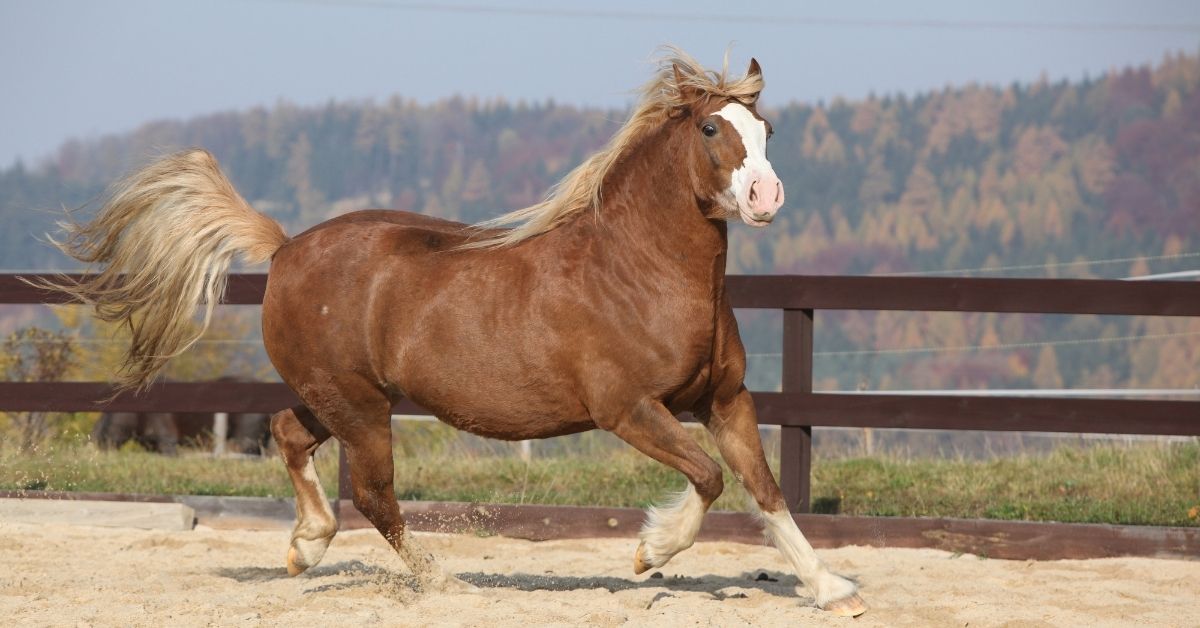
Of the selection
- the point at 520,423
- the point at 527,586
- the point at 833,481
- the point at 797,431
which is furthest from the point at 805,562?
the point at 833,481

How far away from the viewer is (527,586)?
5.40 m

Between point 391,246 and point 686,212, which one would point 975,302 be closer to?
point 686,212

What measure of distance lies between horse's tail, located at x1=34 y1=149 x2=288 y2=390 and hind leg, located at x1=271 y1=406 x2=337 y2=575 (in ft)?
1.79

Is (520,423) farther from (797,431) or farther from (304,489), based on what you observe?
(797,431)

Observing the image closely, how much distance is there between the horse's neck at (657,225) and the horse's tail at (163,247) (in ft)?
5.06

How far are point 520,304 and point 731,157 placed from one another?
0.94 m

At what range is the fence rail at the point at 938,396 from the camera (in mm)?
6375

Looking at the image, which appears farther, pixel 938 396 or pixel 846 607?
pixel 938 396

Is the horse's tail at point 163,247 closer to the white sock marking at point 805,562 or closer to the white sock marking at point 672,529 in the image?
the white sock marking at point 672,529

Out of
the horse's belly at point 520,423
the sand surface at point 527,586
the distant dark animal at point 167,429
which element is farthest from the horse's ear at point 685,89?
the distant dark animal at point 167,429

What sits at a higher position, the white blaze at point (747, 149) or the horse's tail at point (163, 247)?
the white blaze at point (747, 149)

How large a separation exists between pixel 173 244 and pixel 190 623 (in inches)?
71.2

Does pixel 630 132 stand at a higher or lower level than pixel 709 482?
higher

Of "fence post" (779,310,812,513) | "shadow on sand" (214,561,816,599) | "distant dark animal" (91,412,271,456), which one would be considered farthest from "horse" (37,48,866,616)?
"distant dark animal" (91,412,271,456)
